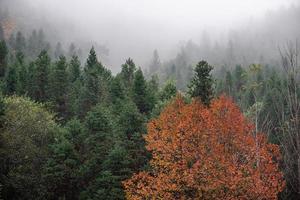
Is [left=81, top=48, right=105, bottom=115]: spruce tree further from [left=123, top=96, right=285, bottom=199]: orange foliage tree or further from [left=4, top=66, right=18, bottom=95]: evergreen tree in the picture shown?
[left=123, top=96, right=285, bottom=199]: orange foliage tree

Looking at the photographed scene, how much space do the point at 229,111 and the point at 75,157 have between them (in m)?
16.4

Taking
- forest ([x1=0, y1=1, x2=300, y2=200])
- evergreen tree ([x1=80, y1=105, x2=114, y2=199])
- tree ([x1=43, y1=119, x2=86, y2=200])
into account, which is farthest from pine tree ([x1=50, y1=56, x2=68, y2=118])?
tree ([x1=43, y1=119, x2=86, y2=200])

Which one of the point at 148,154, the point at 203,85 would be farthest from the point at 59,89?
the point at 203,85

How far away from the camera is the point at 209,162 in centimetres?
2580

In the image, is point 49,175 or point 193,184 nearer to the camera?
point 193,184

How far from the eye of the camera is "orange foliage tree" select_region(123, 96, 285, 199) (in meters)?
24.7

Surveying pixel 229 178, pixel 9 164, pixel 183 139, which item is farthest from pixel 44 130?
pixel 229 178

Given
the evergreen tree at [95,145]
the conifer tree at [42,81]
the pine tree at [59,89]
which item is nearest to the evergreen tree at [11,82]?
the conifer tree at [42,81]

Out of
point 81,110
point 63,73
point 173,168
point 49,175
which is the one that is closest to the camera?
point 173,168

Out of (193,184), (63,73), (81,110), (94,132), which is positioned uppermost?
(63,73)

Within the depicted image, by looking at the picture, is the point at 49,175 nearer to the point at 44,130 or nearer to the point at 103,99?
the point at 44,130

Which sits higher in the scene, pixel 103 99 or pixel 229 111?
pixel 103 99

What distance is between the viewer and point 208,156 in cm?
2792

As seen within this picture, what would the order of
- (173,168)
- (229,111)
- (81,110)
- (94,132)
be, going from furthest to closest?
(81,110), (94,132), (229,111), (173,168)
